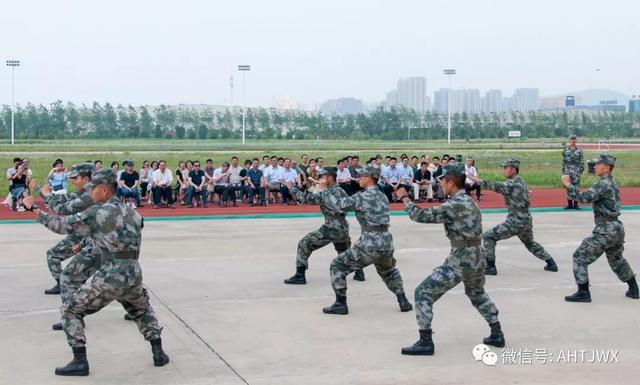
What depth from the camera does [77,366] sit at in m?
7.68

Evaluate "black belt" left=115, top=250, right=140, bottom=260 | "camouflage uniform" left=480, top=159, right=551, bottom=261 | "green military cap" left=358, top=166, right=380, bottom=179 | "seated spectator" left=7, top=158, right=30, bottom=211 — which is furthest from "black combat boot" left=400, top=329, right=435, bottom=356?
"seated spectator" left=7, top=158, right=30, bottom=211

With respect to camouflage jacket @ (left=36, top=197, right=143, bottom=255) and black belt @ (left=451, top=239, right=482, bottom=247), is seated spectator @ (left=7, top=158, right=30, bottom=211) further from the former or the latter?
black belt @ (left=451, top=239, right=482, bottom=247)

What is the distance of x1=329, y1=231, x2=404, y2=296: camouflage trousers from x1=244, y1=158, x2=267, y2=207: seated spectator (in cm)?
1478

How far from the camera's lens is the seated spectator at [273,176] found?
82.6 ft

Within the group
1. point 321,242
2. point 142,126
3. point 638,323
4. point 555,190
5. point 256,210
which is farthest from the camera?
point 142,126

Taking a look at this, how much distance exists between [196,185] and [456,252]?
16929 mm

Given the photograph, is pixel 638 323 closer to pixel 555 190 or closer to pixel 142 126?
pixel 555 190

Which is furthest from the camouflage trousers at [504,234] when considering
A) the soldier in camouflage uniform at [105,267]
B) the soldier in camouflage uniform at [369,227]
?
the soldier in camouflage uniform at [105,267]

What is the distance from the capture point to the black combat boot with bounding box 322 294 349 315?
1024cm

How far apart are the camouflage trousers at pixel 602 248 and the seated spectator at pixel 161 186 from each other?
15258mm

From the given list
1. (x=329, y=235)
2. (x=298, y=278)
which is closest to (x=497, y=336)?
(x=329, y=235)

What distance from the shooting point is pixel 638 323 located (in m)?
9.87

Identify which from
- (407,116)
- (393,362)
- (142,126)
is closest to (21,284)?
(393,362)

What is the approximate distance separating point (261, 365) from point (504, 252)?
26.9 feet
